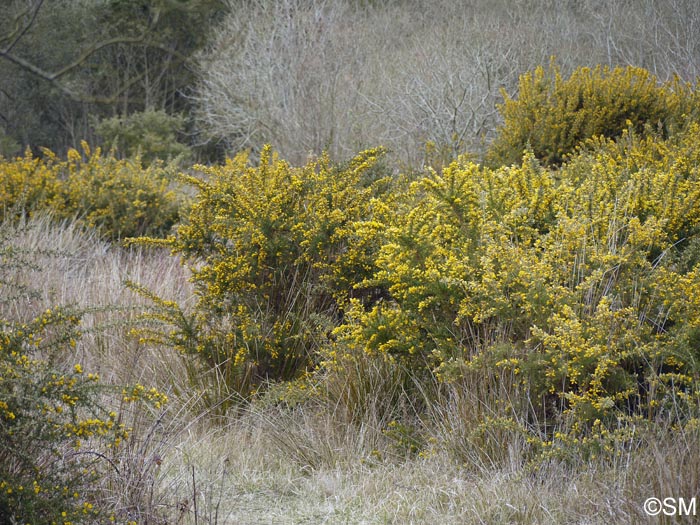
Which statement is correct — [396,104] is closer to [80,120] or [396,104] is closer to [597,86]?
[597,86]

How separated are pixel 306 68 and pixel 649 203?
14.3 m

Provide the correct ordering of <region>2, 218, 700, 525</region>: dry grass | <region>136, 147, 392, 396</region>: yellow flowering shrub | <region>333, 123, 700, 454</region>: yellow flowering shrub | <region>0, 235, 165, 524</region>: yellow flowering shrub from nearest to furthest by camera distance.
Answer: <region>0, 235, 165, 524</region>: yellow flowering shrub < <region>2, 218, 700, 525</region>: dry grass < <region>333, 123, 700, 454</region>: yellow flowering shrub < <region>136, 147, 392, 396</region>: yellow flowering shrub

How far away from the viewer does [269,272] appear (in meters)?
5.46

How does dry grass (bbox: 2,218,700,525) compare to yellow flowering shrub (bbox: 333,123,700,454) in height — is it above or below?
below

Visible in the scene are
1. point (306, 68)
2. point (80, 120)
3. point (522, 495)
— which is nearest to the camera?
point (522, 495)

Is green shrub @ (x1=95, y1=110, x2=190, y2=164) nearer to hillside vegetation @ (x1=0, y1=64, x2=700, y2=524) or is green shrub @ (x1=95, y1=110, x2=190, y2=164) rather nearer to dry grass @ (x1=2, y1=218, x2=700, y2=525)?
hillside vegetation @ (x1=0, y1=64, x2=700, y2=524)

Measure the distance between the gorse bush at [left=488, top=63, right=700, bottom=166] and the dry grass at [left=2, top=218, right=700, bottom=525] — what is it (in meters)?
4.90

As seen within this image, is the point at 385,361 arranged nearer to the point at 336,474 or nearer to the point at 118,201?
the point at 336,474

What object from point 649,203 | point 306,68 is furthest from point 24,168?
point 306,68

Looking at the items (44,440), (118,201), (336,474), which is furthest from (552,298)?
(118,201)

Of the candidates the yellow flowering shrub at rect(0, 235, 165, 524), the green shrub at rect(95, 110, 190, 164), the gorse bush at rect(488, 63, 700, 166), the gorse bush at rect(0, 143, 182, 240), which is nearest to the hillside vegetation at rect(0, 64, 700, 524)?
the yellow flowering shrub at rect(0, 235, 165, 524)

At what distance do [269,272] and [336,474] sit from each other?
1.78 m

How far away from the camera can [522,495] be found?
3.43 metres

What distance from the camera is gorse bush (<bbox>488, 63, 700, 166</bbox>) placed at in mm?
8695
